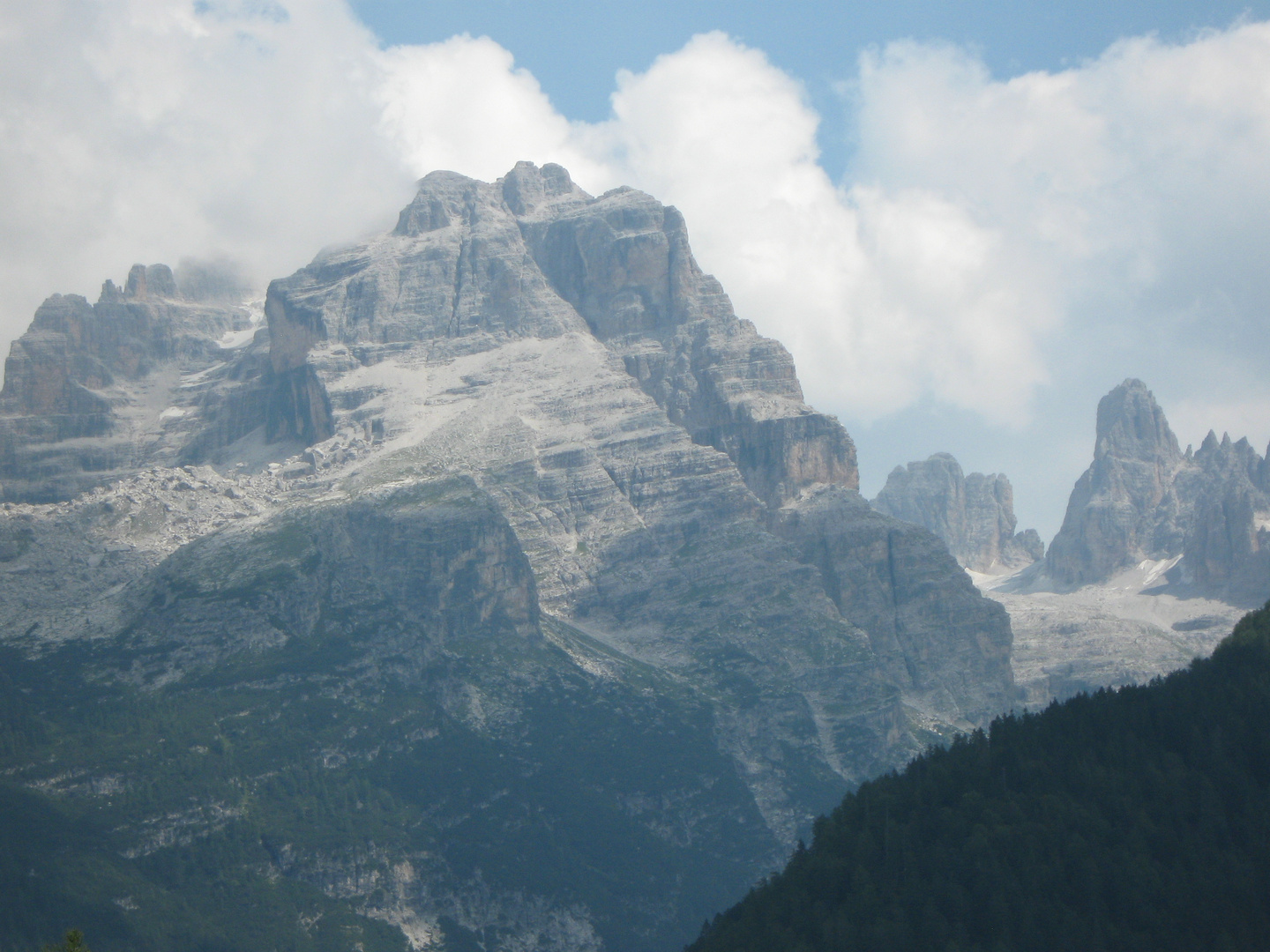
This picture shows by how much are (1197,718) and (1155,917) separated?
4076cm

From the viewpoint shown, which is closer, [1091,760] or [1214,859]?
[1214,859]

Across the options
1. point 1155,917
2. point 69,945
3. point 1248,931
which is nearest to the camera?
point 69,945

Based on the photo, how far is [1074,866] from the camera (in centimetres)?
17788

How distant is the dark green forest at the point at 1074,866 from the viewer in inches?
6511

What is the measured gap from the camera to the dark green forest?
16538 centimetres

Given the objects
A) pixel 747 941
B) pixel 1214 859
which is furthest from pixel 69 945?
pixel 1214 859

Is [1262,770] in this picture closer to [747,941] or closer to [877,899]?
[877,899]

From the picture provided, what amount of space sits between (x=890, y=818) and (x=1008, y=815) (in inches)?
605

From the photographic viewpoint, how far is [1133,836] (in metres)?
180

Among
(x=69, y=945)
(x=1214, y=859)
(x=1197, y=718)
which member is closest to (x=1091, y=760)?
(x=1197, y=718)

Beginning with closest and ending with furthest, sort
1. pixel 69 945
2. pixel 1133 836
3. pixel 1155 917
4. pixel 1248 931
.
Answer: pixel 69 945
pixel 1248 931
pixel 1155 917
pixel 1133 836

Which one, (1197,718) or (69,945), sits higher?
(1197,718)

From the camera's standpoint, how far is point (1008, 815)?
19000 cm

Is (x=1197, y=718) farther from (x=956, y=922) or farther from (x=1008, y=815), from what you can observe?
(x=956, y=922)
